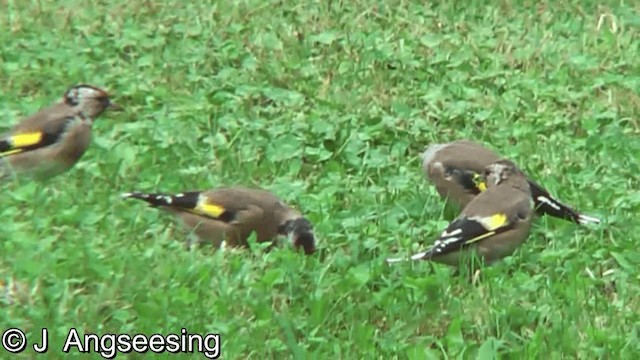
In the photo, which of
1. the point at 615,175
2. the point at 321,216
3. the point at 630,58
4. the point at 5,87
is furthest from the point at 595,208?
the point at 5,87

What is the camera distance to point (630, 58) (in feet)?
36.1

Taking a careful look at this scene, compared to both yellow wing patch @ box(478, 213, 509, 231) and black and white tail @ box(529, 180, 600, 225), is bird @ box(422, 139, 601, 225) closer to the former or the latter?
black and white tail @ box(529, 180, 600, 225)

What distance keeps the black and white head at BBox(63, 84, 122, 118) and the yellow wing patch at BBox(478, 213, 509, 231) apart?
2375mm

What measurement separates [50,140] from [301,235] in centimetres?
160

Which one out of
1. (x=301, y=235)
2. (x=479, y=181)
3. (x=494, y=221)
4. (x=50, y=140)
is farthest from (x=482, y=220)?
(x=50, y=140)

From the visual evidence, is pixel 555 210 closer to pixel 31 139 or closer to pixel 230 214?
pixel 230 214

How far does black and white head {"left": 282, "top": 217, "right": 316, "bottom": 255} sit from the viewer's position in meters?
7.58

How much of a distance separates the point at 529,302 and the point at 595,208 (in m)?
1.42

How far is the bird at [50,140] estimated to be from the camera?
8305mm

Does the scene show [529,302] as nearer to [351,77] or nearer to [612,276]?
[612,276]

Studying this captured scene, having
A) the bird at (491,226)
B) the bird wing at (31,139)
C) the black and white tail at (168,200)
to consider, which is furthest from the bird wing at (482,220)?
the bird wing at (31,139)

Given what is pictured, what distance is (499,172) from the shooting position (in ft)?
26.9

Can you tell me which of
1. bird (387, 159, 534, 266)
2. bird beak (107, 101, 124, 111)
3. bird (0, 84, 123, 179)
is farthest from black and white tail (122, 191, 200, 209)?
bird beak (107, 101, 124, 111)

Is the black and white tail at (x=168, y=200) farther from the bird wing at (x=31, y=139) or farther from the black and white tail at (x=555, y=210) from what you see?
the black and white tail at (x=555, y=210)
